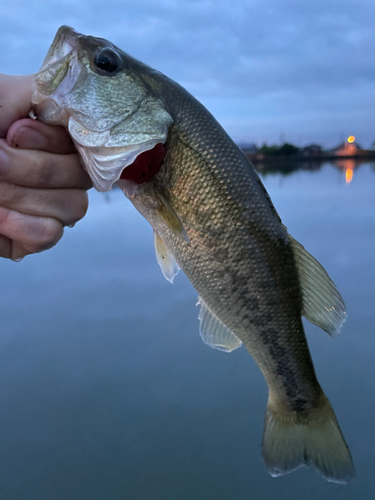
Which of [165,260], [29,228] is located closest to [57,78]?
[29,228]

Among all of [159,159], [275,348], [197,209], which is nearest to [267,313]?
[275,348]

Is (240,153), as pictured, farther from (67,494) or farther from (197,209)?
(67,494)

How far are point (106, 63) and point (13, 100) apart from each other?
37cm

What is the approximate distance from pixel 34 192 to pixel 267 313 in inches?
42.1

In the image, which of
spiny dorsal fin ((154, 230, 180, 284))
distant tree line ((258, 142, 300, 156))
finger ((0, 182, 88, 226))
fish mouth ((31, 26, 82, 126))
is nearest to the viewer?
fish mouth ((31, 26, 82, 126))

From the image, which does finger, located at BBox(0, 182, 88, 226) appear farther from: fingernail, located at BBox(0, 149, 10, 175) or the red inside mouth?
the red inside mouth

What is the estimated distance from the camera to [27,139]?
127 centimetres

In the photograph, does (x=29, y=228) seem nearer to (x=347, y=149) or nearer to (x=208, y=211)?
(x=208, y=211)

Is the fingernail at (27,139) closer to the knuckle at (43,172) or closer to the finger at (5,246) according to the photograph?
the knuckle at (43,172)

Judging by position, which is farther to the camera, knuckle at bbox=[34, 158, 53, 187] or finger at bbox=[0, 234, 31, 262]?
finger at bbox=[0, 234, 31, 262]

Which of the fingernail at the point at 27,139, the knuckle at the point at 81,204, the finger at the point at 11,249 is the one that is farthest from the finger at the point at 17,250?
the fingernail at the point at 27,139

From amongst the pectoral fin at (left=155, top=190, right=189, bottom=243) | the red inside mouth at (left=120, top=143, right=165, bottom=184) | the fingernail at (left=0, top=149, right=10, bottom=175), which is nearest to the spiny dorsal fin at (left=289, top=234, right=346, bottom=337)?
the pectoral fin at (left=155, top=190, right=189, bottom=243)

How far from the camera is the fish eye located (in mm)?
1355

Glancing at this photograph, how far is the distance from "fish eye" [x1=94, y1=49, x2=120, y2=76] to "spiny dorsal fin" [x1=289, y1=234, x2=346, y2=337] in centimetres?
99
